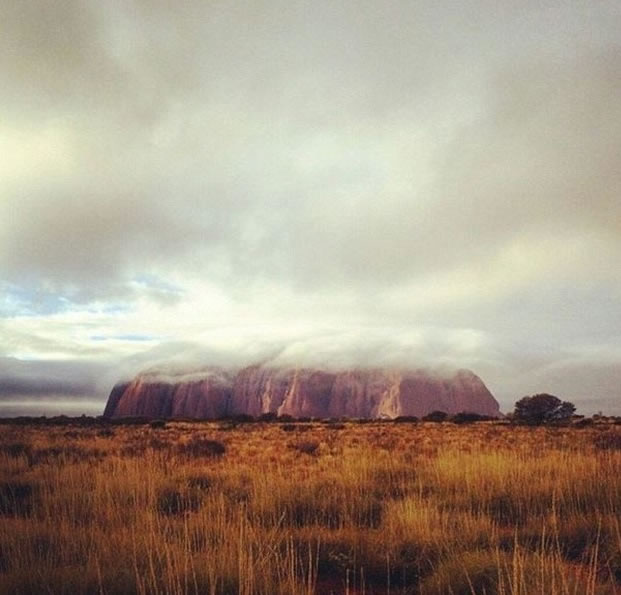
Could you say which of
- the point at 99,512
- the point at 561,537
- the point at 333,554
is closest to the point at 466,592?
the point at 333,554

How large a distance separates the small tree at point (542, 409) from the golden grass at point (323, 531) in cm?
3752

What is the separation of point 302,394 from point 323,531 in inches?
4377

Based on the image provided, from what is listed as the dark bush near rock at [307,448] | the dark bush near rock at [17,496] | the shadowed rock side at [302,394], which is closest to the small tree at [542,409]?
the dark bush near rock at [307,448]

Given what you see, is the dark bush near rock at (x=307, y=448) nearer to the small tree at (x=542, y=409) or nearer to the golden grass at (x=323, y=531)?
the golden grass at (x=323, y=531)

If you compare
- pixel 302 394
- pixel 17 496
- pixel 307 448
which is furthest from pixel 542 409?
pixel 302 394

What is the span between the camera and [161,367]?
13375cm

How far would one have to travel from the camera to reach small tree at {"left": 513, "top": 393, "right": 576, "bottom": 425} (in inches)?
1756

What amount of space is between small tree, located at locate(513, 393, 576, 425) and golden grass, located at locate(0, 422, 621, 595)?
37517 millimetres

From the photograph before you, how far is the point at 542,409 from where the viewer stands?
148ft

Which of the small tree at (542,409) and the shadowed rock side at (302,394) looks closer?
the small tree at (542,409)

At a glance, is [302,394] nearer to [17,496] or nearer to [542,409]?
[542,409]

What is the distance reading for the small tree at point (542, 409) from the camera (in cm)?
4459

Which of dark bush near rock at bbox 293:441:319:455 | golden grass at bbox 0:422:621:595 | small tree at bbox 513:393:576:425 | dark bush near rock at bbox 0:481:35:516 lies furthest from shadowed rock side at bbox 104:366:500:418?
golden grass at bbox 0:422:621:595

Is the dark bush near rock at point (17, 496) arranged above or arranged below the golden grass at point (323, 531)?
below
